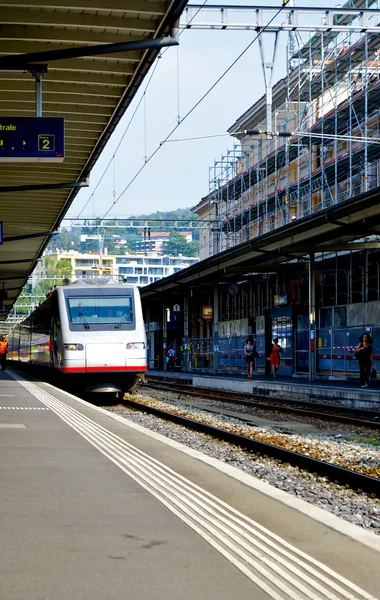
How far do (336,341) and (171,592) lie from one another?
26.3m

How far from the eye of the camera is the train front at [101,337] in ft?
67.4

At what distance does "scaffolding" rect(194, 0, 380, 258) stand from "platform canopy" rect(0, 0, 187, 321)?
20.8ft

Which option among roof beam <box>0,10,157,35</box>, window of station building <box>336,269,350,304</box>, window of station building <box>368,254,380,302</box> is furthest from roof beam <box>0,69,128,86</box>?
window of station building <box>336,269,350,304</box>

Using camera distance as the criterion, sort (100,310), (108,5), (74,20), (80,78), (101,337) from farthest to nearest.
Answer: (100,310), (101,337), (80,78), (74,20), (108,5)

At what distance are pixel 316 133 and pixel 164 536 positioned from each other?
1261 inches

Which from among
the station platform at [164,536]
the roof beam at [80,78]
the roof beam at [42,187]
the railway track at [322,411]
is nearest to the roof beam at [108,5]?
the roof beam at [80,78]

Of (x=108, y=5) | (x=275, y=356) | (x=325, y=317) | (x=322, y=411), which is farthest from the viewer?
(x=325, y=317)

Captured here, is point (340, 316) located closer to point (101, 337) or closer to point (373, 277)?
point (373, 277)

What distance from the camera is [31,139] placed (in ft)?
47.7

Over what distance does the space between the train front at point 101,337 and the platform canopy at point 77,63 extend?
3.02m

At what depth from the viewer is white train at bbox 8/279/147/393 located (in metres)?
20.5

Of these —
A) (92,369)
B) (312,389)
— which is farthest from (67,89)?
(312,389)

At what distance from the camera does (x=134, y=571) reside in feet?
14.3

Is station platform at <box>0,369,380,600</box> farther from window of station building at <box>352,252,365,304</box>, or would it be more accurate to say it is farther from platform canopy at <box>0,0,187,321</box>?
window of station building at <box>352,252,365,304</box>
